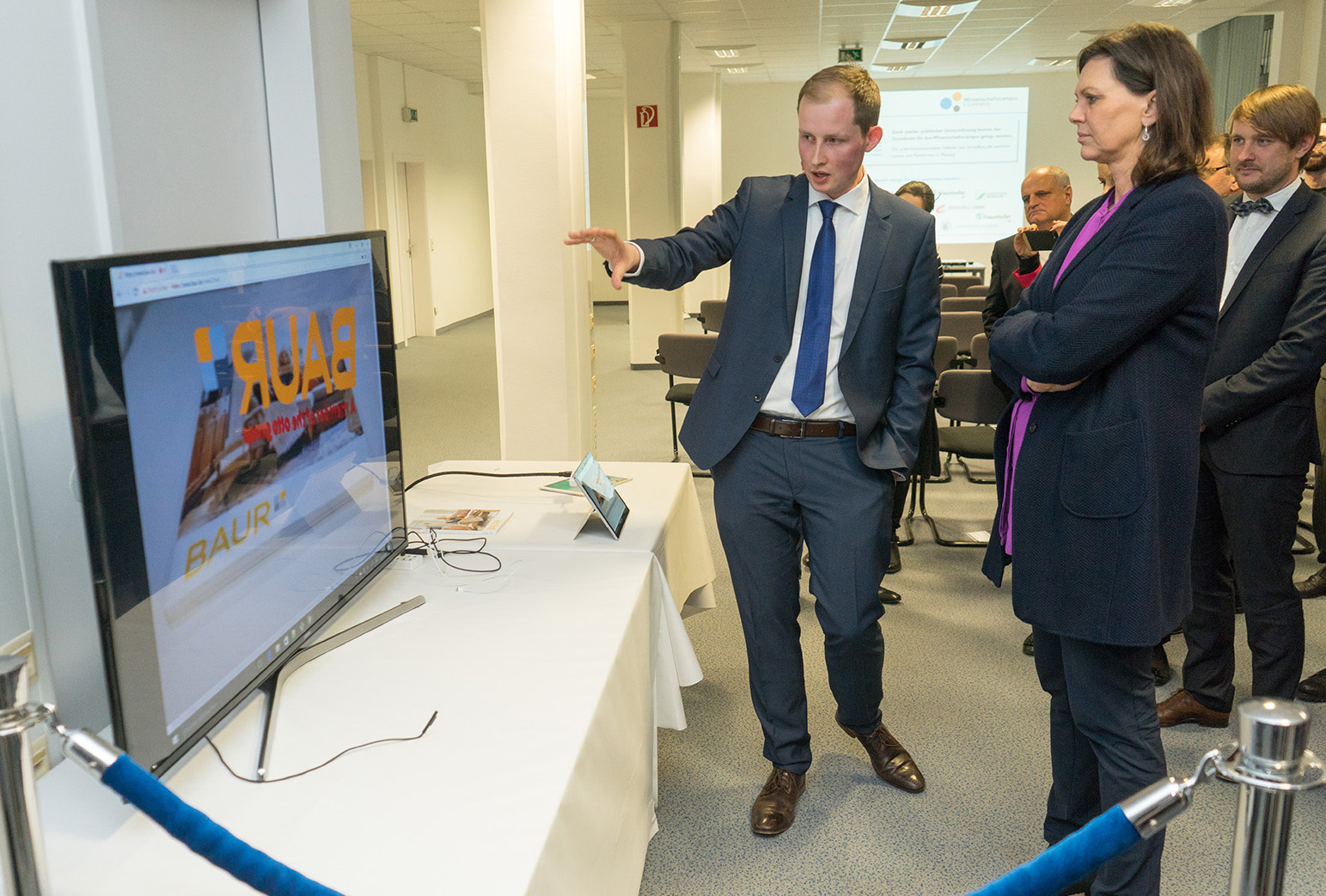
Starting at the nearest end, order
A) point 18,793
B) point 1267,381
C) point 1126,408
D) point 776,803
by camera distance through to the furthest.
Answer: point 18,793
point 1126,408
point 776,803
point 1267,381

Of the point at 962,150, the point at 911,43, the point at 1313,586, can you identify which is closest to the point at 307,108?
the point at 1313,586

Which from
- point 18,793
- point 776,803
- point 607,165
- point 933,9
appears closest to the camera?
point 18,793

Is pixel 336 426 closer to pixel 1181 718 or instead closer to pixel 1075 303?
pixel 1075 303

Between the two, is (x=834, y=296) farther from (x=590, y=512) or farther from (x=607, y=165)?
(x=607, y=165)

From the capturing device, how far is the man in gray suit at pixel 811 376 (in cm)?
213

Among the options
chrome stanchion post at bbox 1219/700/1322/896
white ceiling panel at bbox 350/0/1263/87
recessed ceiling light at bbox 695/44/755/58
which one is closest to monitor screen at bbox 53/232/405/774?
chrome stanchion post at bbox 1219/700/1322/896

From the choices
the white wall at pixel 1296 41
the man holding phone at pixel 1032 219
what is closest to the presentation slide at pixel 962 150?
the white wall at pixel 1296 41

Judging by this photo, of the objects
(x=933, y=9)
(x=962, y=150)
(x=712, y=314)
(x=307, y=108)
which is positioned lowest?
(x=712, y=314)

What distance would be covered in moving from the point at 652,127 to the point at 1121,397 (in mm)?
7694

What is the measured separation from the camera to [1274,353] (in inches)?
93.5

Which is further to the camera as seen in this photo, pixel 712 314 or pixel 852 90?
pixel 712 314

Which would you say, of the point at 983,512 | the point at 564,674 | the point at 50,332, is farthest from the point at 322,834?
the point at 983,512

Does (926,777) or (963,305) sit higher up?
(963,305)

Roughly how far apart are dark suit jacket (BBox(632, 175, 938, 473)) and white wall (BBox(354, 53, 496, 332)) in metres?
8.33
